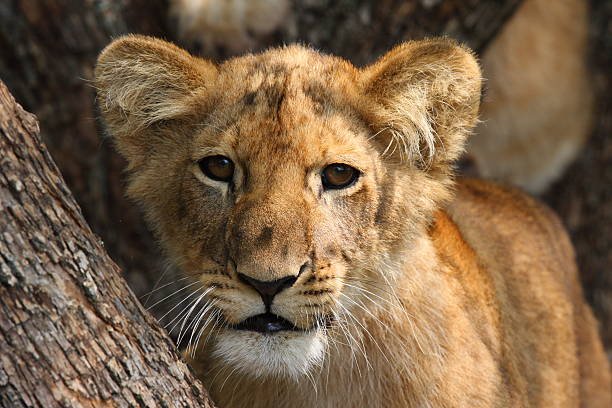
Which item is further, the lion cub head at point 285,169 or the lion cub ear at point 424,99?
the lion cub ear at point 424,99

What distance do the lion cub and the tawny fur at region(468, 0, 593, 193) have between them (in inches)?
105

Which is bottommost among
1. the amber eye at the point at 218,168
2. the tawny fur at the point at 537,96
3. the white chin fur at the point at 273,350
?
the white chin fur at the point at 273,350

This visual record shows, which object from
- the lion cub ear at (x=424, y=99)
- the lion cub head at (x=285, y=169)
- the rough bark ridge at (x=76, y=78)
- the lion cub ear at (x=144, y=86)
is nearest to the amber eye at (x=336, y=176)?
the lion cub head at (x=285, y=169)

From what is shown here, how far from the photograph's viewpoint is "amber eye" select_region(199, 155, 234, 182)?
261cm

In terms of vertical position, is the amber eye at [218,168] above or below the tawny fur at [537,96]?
below

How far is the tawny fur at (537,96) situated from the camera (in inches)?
216

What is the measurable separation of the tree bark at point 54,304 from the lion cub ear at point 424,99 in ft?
3.06

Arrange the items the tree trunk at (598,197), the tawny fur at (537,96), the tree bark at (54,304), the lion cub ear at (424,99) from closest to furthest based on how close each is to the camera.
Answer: the tree bark at (54,304) → the lion cub ear at (424,99) → the tree trunk at (598,197) → the tawny fur at (537,96)

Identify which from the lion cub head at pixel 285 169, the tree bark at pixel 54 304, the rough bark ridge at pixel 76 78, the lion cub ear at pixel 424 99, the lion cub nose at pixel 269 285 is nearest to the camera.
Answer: the tree bark at pixel 54 304

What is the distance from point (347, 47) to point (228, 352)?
201 cm

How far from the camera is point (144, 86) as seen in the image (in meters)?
2.82

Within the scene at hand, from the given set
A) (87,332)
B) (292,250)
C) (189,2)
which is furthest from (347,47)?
(87,332)

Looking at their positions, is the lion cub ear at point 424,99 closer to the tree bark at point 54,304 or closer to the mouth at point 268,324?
the mouth at point 268,324

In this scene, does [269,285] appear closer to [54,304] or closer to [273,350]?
[273,350]
